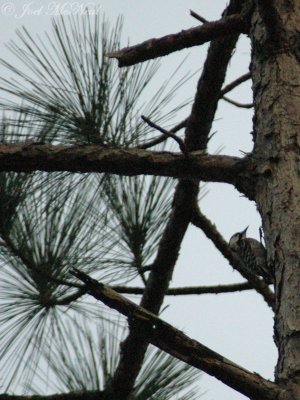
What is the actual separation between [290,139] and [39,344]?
151 centimetres

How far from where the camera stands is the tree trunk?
1.60 meters

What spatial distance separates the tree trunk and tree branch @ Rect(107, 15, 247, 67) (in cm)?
8

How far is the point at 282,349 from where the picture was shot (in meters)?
1.59

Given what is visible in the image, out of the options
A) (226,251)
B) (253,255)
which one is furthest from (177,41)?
(226,251)

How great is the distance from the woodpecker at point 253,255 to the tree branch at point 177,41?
0.65 meters

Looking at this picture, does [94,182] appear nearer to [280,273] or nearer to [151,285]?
[151,285]

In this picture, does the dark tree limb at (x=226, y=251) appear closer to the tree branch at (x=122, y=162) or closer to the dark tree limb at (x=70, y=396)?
the dark tree limb at (x=70, y=396)

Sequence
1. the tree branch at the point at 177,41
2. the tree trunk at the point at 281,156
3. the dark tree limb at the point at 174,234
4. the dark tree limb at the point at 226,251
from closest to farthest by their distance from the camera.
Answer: the tree trunk at the point at 281,156 < the tree branch at the point at 177,41 < the dark tree limb at the point at 174,234 < the dark tree limb at the point at 226,251

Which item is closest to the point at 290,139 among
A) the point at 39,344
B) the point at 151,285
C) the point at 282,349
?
the point at 282,349

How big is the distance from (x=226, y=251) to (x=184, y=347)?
1.43m

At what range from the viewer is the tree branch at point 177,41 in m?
2.13

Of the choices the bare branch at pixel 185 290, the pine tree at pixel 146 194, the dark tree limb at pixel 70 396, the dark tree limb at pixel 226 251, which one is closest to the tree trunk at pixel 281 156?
the pine tree at pixel 146 194

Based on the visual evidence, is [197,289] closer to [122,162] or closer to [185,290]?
[185,290]

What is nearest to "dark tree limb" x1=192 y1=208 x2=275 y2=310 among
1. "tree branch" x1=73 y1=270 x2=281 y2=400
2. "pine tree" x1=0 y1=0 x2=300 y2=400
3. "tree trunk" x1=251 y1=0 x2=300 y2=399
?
"pine tree" x1=0 y1=0 x2=300 y2=400
